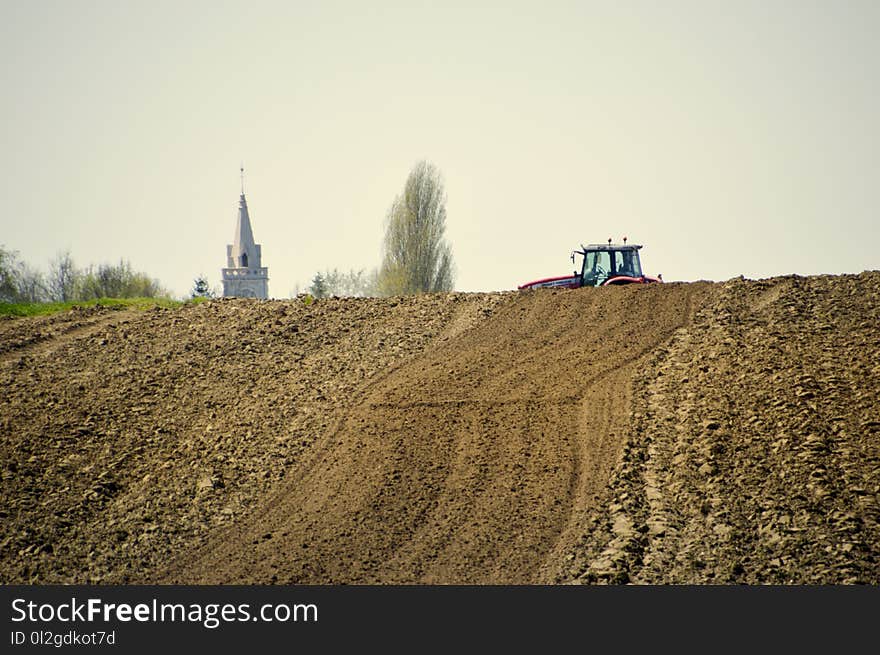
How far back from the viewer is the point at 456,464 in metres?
12.1

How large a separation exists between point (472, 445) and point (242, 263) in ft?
254

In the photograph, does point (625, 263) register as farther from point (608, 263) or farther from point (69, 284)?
point (69, 284)

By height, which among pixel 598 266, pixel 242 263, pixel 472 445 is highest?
pixel 242 263

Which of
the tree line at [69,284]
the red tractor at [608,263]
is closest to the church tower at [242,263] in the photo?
the tree line at [69,284]

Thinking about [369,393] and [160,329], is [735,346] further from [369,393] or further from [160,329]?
[160,329]

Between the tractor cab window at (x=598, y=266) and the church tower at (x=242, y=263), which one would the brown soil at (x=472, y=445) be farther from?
the church tower at (x=242, y=263)

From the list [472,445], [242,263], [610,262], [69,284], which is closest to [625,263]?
[610,262]

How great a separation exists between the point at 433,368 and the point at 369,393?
4.28 feet

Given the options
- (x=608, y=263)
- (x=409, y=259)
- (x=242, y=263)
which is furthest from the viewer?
(x=242, y=263)

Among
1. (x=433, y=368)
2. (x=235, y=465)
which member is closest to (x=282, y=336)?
(x=433, y=368)

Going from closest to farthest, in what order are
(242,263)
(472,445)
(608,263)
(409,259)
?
(472,445)
(608,263)
(409,259)
(242,263)

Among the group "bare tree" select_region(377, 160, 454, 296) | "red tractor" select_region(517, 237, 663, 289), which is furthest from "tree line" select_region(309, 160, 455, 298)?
"red tractor" select_region(517, 237, 663, 289)

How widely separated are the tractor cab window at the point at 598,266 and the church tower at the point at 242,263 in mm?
68006

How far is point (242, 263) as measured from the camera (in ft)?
287
